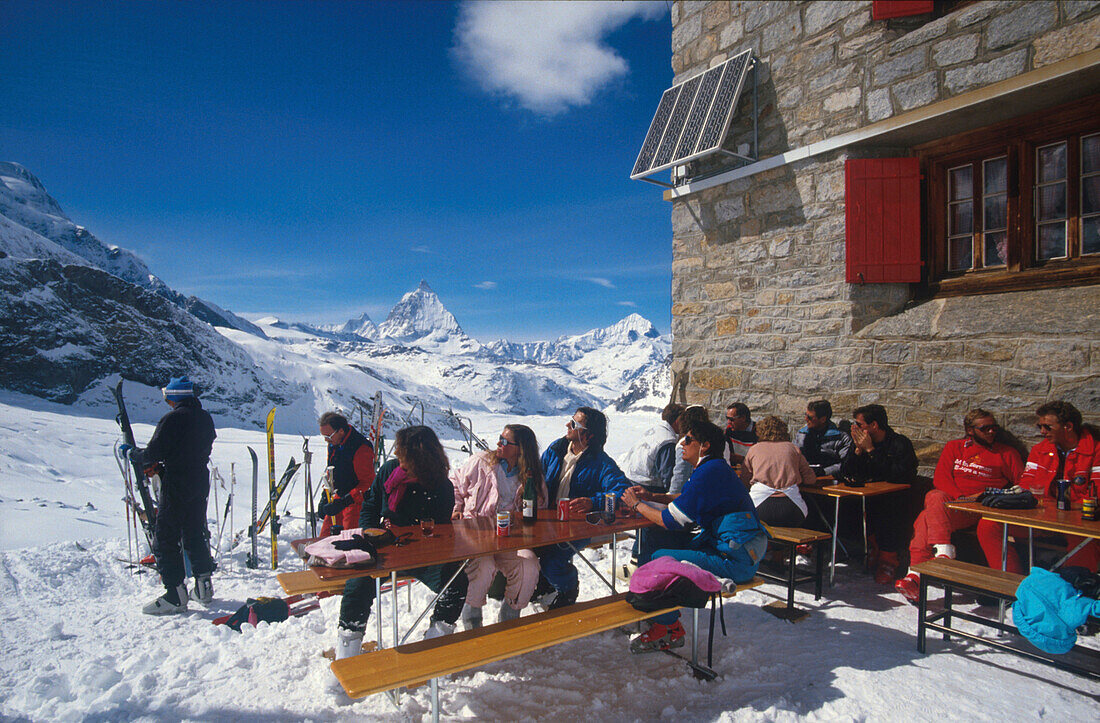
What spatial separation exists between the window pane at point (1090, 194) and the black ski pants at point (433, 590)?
4974 mm

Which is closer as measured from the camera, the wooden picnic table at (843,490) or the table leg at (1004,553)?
the table leg at (1004,553)

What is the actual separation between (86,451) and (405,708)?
15147mm

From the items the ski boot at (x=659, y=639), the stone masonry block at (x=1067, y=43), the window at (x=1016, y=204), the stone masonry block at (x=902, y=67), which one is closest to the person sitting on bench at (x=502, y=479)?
the ski boot at (x=659, y=639)

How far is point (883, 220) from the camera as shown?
4910 mm

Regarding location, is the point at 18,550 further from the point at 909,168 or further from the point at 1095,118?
the point at 1095,118

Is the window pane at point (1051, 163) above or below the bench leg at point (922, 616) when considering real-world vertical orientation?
above

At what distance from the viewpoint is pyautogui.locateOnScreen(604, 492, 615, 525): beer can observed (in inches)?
130

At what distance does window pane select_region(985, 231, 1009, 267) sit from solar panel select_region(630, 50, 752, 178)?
2395mm

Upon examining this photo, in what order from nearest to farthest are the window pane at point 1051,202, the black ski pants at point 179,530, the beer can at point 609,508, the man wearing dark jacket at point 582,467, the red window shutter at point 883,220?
the beer can at point 609,508, the man wearing dark jacket at point 582,467, the black ski pants at point 179,530, the window pane at point 1051,202, the red window shutter at point 883,220

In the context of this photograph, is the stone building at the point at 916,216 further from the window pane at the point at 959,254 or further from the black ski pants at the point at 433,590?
the black ski pants at the point at 433,590

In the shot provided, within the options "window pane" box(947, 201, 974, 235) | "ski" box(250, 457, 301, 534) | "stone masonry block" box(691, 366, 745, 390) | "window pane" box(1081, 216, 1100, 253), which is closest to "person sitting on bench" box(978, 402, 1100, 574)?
"window pane" box(1081, 216, 1100, 253)

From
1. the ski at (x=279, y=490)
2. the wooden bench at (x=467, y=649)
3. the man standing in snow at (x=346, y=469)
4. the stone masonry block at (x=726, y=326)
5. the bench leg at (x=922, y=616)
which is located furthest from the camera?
the stone masonry block at (x=726, y=326)

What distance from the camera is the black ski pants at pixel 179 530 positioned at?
4062mm

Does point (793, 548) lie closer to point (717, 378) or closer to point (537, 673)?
point (537, 673)
